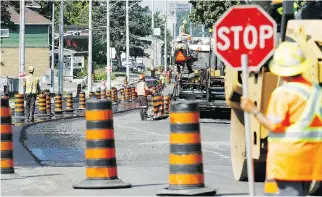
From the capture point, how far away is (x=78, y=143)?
23547mm

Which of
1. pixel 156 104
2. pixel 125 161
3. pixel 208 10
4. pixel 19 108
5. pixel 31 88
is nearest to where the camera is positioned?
pixel 125 161

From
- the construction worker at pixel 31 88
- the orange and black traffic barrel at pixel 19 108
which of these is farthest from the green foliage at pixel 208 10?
the construction worker at pixel 31 88

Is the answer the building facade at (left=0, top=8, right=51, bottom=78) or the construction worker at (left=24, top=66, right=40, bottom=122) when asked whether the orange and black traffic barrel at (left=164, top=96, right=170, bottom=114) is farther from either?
the building facade at (left=0, top=8, right=51, bottom=78)

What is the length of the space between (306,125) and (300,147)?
20cm

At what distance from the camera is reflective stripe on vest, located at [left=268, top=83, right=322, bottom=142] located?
8805mm

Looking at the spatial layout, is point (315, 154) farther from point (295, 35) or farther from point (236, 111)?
point (236, 111)

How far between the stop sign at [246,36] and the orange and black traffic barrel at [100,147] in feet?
10.1

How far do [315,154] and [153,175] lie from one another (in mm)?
6422

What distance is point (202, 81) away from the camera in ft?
122

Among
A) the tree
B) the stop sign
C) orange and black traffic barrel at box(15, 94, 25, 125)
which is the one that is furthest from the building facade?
the stop sign

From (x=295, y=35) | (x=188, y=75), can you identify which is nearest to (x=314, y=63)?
(x=295, y=35)

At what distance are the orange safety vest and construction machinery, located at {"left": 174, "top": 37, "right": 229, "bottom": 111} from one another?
84.7 ft

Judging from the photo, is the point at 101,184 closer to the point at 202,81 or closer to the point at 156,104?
the point at 202,81

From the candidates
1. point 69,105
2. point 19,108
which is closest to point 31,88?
point 19,108
